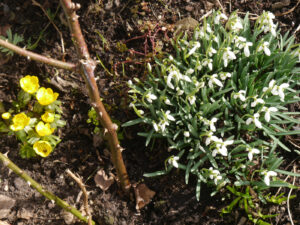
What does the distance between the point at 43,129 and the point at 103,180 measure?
627mm

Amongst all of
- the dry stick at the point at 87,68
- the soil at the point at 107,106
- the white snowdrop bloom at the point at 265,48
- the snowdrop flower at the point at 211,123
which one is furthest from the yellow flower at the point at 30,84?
the white snowdrop bloom at the point at 265,48

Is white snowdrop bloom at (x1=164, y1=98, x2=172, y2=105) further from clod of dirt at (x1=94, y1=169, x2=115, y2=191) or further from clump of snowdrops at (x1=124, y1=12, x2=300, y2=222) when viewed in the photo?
clod of dirt at (x1=94, y1=169, x2=115, y2=191)

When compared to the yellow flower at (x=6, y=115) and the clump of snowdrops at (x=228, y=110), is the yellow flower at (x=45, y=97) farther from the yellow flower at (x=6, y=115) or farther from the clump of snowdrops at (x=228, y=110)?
the clump of snowdrops at (x=228, y=110)

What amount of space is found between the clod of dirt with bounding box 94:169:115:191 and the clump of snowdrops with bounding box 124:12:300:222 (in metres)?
0.44

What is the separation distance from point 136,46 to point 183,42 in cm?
51

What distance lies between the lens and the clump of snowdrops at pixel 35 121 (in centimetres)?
249

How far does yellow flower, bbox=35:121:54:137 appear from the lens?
2455 mm

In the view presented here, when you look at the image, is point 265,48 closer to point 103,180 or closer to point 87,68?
point 87,68

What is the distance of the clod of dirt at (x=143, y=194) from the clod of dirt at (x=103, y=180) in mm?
225

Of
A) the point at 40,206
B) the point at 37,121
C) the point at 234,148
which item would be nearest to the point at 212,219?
the point at 234,148

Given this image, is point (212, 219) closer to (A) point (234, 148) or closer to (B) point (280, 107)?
(A) point (234, 148)

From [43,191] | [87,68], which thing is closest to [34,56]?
[87,68]

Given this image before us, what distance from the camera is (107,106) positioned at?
8.84 feet

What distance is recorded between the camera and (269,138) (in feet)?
8.46
